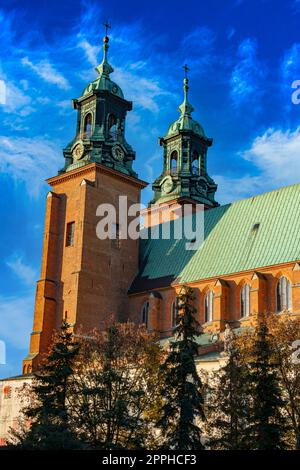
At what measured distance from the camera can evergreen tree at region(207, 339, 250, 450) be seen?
30.3 metres

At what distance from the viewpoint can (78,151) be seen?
2421 inches

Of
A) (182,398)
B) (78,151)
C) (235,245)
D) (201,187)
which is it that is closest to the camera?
(182,398)

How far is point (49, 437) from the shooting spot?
26.8m

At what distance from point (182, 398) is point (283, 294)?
20.0 meters

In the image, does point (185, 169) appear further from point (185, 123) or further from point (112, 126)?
point (112, 126)

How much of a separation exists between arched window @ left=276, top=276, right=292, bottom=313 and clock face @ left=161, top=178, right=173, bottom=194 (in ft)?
82.2

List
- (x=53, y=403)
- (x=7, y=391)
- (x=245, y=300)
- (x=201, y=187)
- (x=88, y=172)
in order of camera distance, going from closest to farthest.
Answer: (x=53, y=403)
(x=245, y=300)
(x=7, y=391)
(x=88, y=172)
(x=201, y=187)

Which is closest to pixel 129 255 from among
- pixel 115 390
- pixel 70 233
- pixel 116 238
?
pixel 116 238

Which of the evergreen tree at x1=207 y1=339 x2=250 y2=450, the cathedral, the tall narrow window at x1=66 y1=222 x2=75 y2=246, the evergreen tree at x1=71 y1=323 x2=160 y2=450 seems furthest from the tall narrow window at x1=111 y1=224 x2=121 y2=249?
the evergreen tree at x1=207 y1=339 x2=250 y2=450

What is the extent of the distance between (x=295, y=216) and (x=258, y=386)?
74.9 feet

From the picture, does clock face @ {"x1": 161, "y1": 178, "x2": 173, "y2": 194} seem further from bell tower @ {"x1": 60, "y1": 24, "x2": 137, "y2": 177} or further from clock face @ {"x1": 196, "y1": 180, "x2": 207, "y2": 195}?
bell tower @ {"x1": 60, "y1": 24, "x2": 137, "y2": 177}

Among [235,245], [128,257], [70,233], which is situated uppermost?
[70,233]
